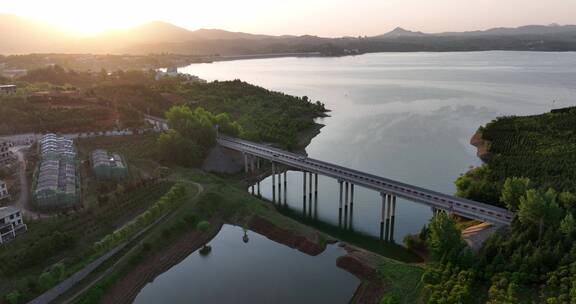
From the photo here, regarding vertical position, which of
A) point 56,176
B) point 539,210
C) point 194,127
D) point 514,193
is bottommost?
point 56,176

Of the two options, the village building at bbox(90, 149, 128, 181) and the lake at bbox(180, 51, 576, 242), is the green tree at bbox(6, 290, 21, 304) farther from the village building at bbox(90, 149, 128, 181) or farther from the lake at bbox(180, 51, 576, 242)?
the lake at bbox(180, 51, 576, 242)

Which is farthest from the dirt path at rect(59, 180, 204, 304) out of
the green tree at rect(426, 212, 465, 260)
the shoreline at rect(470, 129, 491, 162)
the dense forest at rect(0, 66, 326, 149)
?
the shoreline at rect(470, 129, 491, 162)

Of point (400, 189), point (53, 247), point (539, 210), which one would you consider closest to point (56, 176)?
point (53, 247)

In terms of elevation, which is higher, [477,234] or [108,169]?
[108,169]

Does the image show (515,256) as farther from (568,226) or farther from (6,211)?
(6,211)

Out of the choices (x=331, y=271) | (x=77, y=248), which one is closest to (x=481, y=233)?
(x=331, y=271)

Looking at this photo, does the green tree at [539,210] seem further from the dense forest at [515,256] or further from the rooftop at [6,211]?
the rooftop at [6,211]

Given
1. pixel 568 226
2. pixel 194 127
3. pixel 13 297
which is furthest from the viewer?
pixel 194 127
